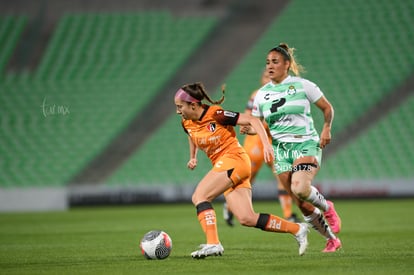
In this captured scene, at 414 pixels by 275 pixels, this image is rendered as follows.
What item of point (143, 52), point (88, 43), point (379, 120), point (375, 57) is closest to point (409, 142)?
point (379, 120)

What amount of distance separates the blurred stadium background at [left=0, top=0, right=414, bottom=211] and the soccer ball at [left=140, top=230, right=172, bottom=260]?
1131cm

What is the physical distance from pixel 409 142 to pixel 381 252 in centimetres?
1318

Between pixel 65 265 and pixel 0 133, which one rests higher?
pixel 0 133

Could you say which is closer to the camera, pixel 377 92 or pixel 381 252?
pixel 381 252

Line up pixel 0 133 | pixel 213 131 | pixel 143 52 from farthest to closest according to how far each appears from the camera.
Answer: pixel 143 52, pixel 0 133, pixel 213 131

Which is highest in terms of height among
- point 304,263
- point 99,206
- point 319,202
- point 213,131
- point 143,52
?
point 143,52

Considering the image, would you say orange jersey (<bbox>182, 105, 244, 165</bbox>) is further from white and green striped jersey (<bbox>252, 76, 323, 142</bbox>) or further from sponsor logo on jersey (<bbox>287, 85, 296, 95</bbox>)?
sponsor logo on jersey (<bbox>287, 85, 296, 95</bbox>)

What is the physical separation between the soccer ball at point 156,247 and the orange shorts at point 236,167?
868 mm

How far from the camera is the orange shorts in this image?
26.4ft

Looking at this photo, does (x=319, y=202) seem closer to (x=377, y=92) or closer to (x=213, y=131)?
(x=213, y=131)

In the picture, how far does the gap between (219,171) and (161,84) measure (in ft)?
49.3

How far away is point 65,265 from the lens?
7555mm

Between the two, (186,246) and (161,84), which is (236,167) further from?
(161,84)

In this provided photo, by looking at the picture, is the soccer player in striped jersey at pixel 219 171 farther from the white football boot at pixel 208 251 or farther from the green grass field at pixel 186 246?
the green grass field at pixel 186 246
